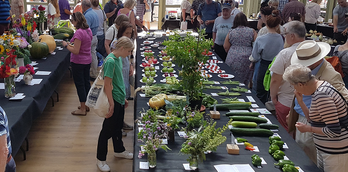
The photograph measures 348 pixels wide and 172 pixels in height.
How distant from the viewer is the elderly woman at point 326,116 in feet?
8.09

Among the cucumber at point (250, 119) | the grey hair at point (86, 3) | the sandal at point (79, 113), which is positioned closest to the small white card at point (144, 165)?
the cucumber at point (250, 119)

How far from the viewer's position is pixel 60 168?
11.9 feet

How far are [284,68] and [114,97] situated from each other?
73.4 inches

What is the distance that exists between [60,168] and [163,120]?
1.45 meters

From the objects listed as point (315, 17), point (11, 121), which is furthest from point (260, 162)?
point (315, 17)

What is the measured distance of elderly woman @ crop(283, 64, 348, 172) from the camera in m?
2.47

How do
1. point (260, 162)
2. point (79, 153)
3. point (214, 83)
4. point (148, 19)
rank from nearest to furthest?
1. point (260, 162)
2. point (79, 153)
3. point (214, 83)
4. point (148, 19)

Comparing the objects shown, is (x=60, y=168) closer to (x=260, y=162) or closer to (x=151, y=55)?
(x=260, y=162)

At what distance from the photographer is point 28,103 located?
362cm

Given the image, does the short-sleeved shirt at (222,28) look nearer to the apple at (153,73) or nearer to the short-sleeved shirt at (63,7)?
the apple at (153,73)

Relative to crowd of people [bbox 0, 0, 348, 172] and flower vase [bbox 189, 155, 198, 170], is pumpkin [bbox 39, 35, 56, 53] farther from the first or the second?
flower vase [bbox 189, 155, 198, 170]

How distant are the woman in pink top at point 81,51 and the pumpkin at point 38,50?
887 millimetres

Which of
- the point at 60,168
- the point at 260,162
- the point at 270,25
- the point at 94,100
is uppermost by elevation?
the point at 270,25

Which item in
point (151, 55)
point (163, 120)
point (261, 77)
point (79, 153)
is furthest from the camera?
point (151, 55)
